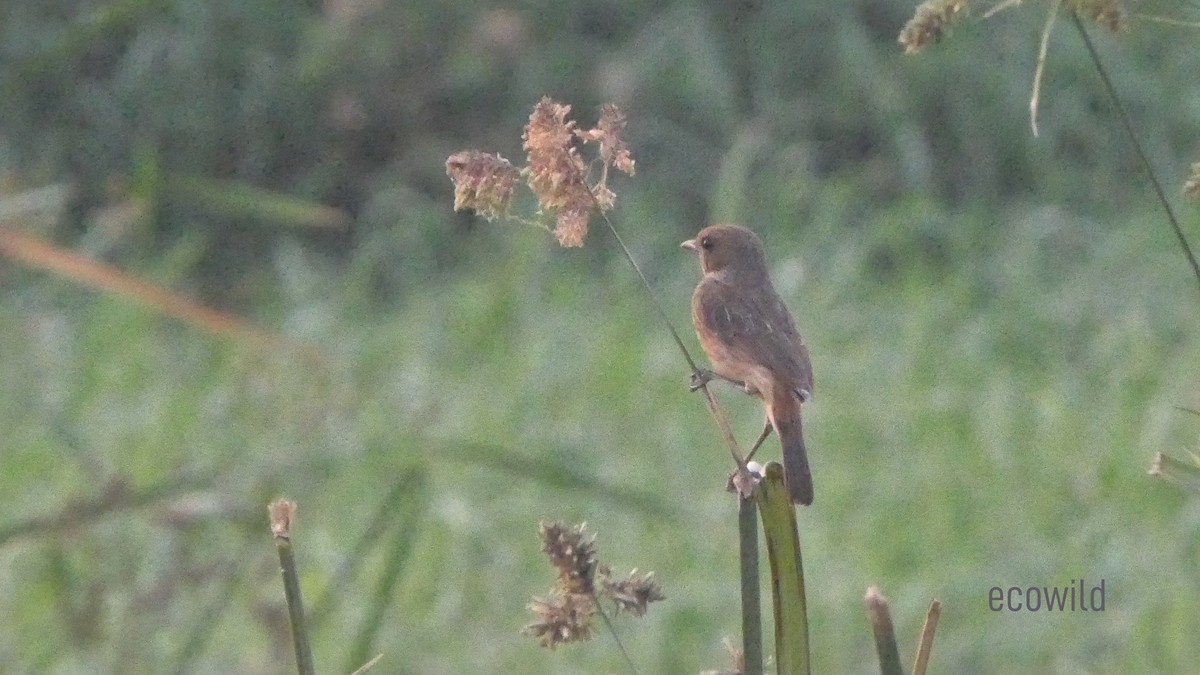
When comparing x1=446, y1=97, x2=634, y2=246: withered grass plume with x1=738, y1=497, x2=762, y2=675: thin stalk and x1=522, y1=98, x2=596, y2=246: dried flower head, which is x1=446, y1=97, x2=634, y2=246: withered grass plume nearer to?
x1=522, y1=98, x2=596, y2=246: dried flower head

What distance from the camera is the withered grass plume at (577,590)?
116cm

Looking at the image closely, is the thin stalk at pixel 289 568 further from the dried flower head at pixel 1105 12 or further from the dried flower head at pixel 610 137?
the dried flower head at pixel 1105 12

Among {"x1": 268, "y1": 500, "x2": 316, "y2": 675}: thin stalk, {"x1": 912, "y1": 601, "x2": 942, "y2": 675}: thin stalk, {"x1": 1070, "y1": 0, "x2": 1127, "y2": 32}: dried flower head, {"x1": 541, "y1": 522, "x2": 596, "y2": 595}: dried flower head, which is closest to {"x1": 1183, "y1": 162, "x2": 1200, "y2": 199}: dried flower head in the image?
{"x1": 1070, "y1": 0, "x2": 1127, "y2": 32}: dried flower head

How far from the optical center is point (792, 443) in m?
2.03

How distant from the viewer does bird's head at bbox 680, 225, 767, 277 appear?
8.08 feet

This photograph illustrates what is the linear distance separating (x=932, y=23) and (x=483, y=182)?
313mm

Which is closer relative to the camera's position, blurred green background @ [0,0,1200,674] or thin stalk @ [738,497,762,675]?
thin stalk @ [738,497,762,675]

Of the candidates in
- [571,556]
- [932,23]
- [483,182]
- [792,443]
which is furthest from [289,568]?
[792,443]

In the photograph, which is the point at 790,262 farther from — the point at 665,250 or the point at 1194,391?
the point at 1194,391

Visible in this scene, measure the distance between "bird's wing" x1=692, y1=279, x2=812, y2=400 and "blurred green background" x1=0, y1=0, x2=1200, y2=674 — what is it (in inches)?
16.0

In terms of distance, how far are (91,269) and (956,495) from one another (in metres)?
2.29

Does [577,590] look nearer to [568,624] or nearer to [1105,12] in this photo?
[568,624]

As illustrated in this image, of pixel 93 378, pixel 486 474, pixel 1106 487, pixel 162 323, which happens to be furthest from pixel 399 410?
pixel 1106 487

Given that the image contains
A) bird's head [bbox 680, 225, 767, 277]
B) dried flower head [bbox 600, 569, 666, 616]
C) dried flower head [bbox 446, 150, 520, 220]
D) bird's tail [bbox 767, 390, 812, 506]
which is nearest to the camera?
dried flower head [bbox 600, 569, 666, 616]
